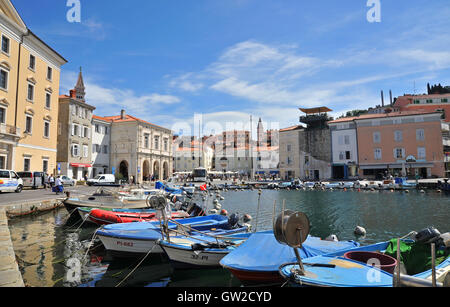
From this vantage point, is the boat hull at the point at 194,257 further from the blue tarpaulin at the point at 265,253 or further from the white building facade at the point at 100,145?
the white building facade at the point at 100,145

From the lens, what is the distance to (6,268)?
18.7 feet

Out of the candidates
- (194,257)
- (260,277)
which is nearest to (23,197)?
(194,257)

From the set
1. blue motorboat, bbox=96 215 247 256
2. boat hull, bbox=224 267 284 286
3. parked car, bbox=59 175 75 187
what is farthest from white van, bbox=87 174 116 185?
boat hull, bbox=224 267 284 286

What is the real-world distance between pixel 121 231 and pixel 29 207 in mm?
11654

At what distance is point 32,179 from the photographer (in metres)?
27.4

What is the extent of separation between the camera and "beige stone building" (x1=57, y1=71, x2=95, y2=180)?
41781 millimetres

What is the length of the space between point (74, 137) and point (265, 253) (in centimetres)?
4356

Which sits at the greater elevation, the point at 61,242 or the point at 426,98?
the point at 426,98

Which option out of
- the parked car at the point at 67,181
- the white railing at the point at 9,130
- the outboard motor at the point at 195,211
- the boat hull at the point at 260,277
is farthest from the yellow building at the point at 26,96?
the boat hull at the point at 260,277

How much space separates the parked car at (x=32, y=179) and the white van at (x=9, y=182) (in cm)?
384

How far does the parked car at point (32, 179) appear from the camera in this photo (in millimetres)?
26764

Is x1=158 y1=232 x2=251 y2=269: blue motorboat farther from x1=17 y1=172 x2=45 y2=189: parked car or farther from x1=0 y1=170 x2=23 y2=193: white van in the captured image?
x1=17 y1=172 x2=45 y2=189: parked car
